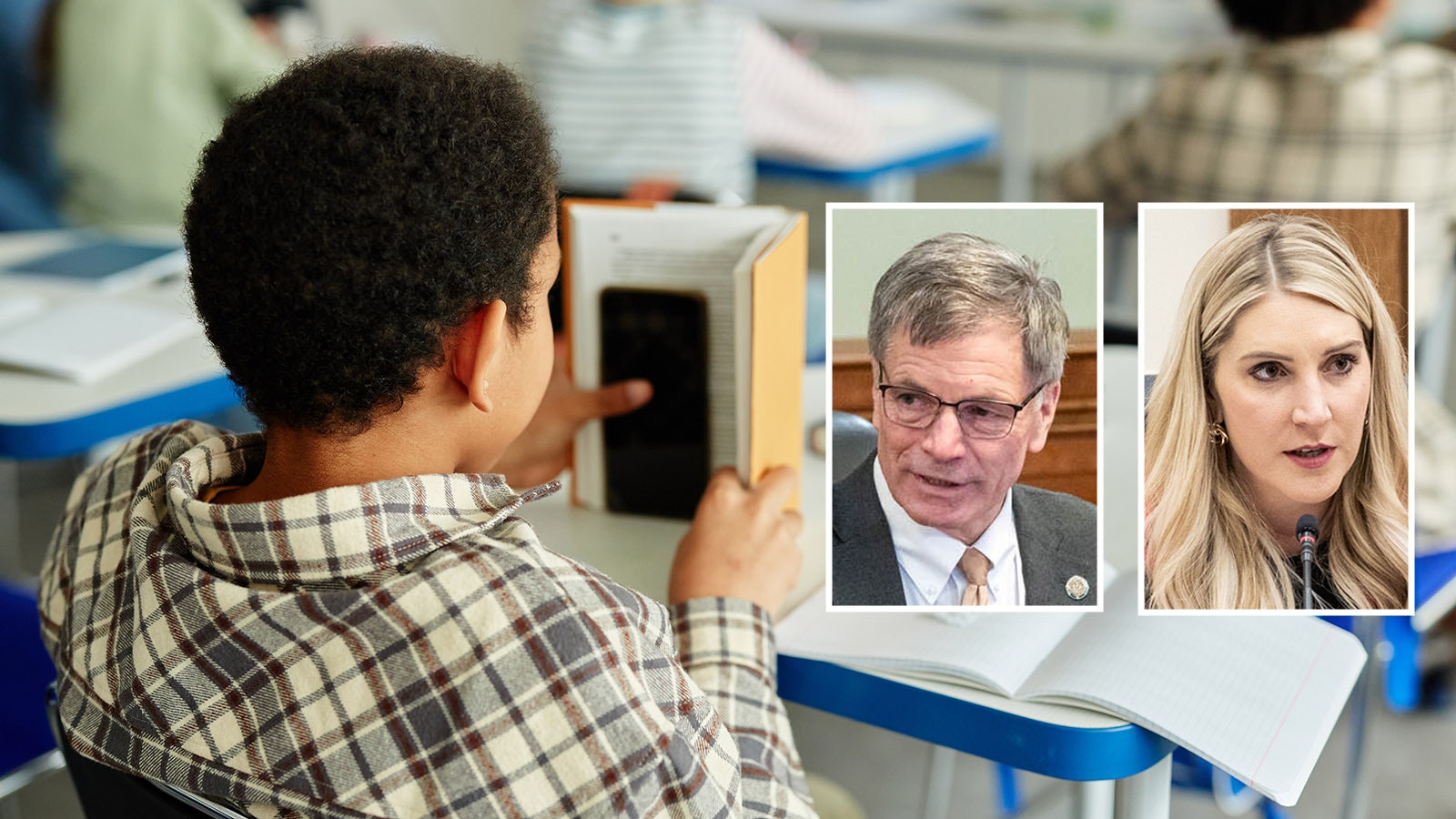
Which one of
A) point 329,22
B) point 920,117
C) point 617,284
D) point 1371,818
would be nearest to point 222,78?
point 617,284

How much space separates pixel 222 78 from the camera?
2.01m

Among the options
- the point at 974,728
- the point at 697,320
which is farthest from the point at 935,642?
the point at 697,320

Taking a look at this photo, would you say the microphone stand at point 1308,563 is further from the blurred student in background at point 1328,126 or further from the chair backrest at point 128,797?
the blurred student in background at point 1328,126

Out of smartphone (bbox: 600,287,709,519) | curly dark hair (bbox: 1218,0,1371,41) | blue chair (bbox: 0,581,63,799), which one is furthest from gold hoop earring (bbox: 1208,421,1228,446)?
curly dark hair (bbox: 1218,0,1371,41)

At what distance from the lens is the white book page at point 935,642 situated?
806 millimetres

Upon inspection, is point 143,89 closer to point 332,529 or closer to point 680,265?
point 680,265

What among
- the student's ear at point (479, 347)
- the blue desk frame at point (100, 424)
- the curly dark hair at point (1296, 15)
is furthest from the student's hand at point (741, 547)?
the curly dark hair at point (1296, 15)

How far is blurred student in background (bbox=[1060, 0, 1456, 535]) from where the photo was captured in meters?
1.62

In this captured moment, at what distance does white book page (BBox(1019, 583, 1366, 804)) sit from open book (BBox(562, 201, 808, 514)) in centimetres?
28

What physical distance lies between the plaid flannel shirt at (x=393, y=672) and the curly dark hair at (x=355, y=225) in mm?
68

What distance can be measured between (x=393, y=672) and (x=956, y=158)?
7.87 feet

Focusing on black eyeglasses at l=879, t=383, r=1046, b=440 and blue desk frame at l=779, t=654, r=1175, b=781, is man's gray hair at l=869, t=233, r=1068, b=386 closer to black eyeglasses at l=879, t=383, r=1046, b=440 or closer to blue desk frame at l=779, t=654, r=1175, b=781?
black eyeglasses at l=879, t=383, r=1046, b=440

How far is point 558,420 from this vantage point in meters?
1.08

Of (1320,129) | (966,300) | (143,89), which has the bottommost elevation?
(966,300)
